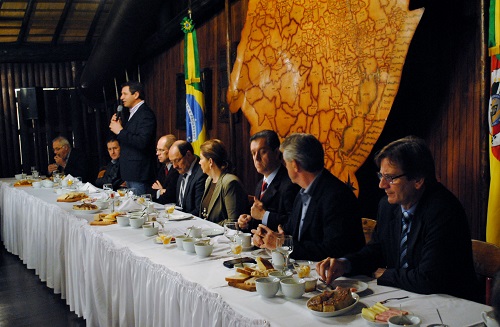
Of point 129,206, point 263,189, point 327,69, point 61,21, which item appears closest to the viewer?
point 263,189

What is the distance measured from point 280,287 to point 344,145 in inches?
89.1

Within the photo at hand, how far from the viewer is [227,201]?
12.2 feet

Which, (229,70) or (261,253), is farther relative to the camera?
(229,70)

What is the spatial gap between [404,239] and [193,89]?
4.42 meters

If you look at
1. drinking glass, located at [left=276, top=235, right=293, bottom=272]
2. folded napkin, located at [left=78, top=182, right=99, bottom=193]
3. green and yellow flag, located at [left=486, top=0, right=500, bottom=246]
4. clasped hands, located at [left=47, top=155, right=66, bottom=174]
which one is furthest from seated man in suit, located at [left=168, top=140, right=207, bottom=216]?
clasped hands, located at [left=47, top=155, right=66, bottom=174]

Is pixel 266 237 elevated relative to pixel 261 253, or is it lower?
elevated

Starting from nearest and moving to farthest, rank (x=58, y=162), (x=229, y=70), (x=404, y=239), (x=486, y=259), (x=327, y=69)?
(x=404, y=239)
(x=486, y=259)
(x=327, y=69)
(x=229, y=70)
(x=58, y=162)

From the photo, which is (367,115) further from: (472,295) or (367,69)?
(472,295)

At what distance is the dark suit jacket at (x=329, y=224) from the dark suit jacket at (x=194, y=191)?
1663 millimetres

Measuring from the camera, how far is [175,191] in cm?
513

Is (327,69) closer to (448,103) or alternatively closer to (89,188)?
(448,103)

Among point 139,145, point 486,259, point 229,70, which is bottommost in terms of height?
point 486,259

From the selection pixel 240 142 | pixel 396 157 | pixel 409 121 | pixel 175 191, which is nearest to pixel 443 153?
pixel 409 121

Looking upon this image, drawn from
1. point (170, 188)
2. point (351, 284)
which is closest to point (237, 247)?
point (351, 284)
